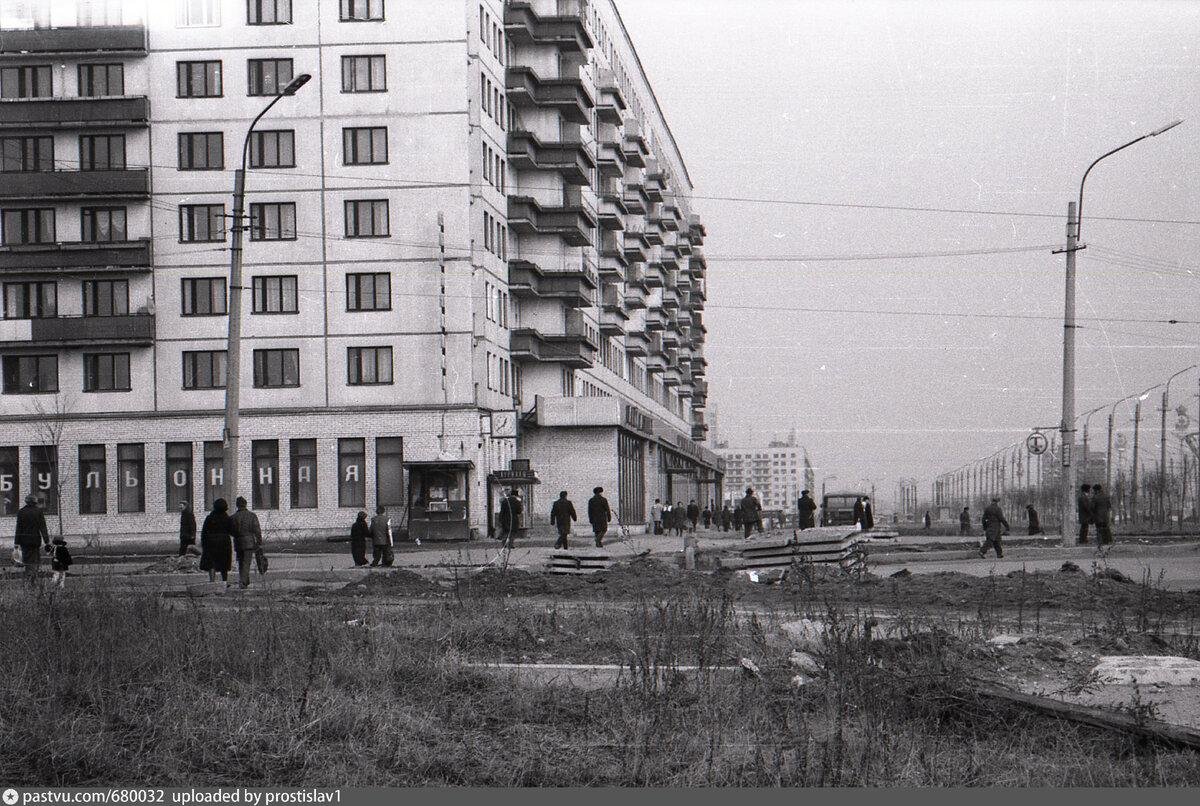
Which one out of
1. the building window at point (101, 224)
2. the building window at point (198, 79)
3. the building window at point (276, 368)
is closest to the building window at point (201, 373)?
the building window at point (276, 368)

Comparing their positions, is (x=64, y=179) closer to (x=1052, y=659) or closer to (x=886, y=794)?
(x=1052, y=659)

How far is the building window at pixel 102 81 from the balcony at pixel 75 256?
18.5 feet

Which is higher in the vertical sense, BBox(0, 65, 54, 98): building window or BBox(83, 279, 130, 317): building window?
BBox(0, 65, 54, 98): building window

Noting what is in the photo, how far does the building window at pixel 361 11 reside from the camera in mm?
53250

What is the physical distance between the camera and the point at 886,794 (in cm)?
632

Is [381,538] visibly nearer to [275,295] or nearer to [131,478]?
[275,295]

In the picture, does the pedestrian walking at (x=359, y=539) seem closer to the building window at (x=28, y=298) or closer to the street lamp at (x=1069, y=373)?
the street lamp at (x=1069, y=373)

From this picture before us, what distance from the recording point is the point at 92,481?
54062mm

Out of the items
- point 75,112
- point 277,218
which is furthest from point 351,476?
point 75,112

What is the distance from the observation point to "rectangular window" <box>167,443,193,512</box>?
53.8 meters

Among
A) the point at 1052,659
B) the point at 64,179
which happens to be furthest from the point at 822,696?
the point at 64,179

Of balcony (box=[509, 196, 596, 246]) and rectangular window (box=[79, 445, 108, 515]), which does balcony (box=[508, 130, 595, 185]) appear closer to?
balcony (box=[509, 196, 596, 246])

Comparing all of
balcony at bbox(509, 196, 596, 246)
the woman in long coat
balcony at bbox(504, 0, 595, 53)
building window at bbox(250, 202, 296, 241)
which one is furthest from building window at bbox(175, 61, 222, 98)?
the woman in long coat

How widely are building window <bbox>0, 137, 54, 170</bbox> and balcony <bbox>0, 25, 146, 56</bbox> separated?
123 inches
